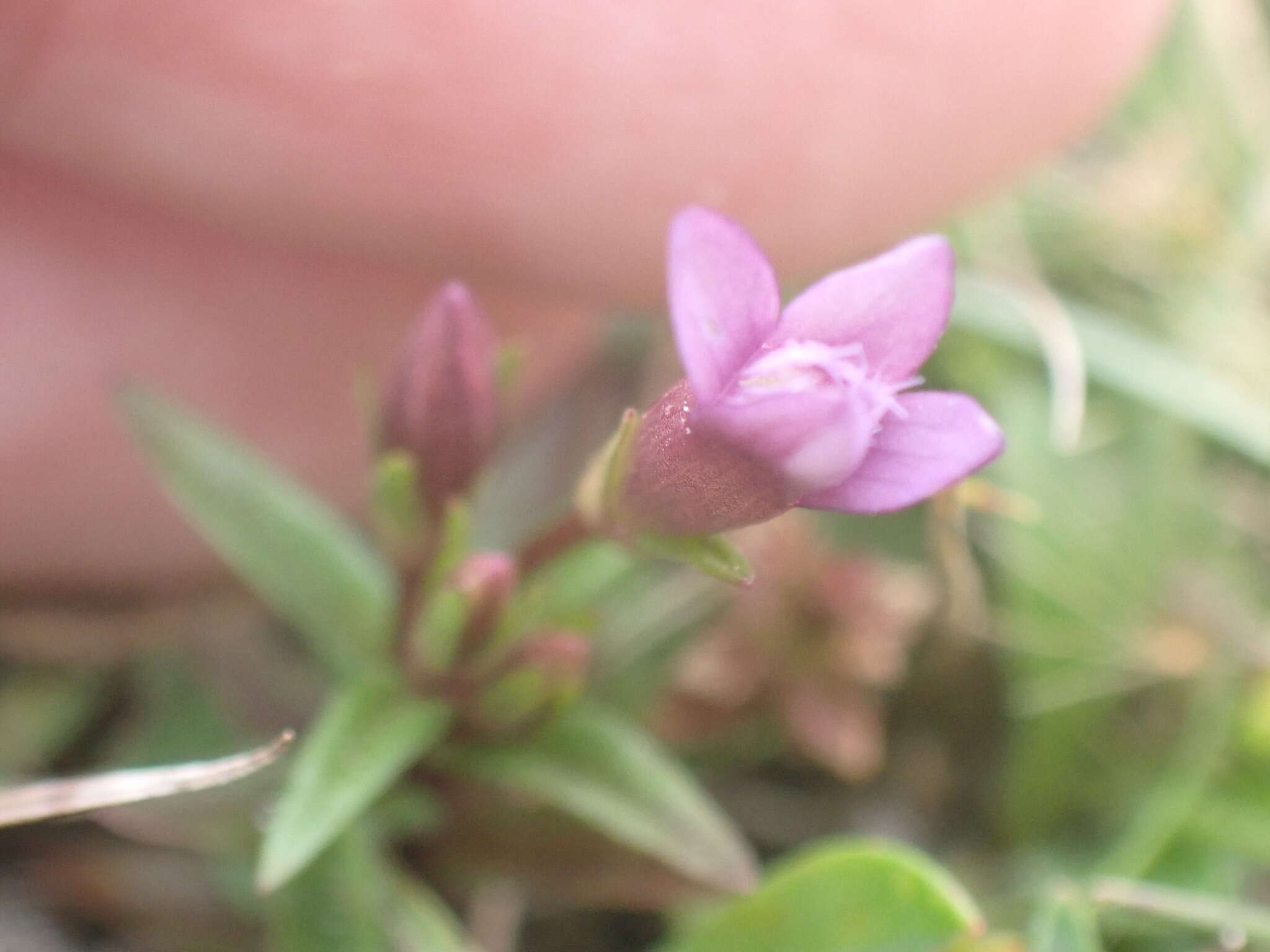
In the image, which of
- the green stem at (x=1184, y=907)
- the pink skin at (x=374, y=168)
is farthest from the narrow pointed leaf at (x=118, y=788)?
the green stem at (x=1184, y=907)

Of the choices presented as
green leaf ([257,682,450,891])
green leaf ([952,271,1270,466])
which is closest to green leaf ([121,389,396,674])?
green leaf ([257,682,450,891])

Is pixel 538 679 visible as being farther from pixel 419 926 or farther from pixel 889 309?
pixel 889 309

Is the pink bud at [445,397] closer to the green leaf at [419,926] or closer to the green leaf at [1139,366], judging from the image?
the green leaf at [419,926]

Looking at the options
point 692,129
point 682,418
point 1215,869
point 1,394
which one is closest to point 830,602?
point 1215,869

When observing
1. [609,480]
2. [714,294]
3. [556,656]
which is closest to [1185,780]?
[556,656]

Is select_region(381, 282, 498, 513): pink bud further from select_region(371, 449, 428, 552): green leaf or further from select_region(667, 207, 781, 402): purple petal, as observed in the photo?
select_region(667, 207, 781, 402): purple petal

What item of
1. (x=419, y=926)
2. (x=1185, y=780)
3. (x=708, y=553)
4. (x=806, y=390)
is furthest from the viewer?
(x=1185, y=780)
